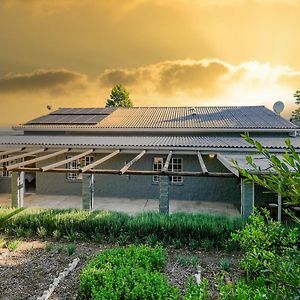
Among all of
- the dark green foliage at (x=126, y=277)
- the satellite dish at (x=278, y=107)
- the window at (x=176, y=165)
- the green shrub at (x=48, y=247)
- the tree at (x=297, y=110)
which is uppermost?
the tree at (x=297, y=110)

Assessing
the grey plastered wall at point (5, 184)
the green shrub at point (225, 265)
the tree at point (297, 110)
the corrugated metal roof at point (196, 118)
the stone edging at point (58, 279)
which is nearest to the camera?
the stone edging at point (58, 279)

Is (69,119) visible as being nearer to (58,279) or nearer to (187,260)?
(58,279)

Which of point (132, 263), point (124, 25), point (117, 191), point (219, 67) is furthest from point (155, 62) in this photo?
point (132, 263)

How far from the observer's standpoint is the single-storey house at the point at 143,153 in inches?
476

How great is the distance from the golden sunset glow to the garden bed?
9.54 m

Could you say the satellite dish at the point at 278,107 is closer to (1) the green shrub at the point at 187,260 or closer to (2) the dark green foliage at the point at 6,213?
(1) the green shrub at the point at 187,260

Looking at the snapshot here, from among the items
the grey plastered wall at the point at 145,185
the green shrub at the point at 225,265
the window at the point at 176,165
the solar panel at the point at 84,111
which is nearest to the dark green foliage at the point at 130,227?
the green shrub at the point at 225,265

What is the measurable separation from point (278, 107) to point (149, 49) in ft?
37.0

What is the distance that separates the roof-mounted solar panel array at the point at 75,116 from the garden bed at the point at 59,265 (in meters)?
12.2

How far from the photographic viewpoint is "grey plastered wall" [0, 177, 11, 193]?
16298mm

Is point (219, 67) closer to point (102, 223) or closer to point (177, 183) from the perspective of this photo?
point (177, 183)

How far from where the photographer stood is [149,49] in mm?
17609

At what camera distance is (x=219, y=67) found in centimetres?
1966

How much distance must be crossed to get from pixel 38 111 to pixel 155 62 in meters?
12.7
